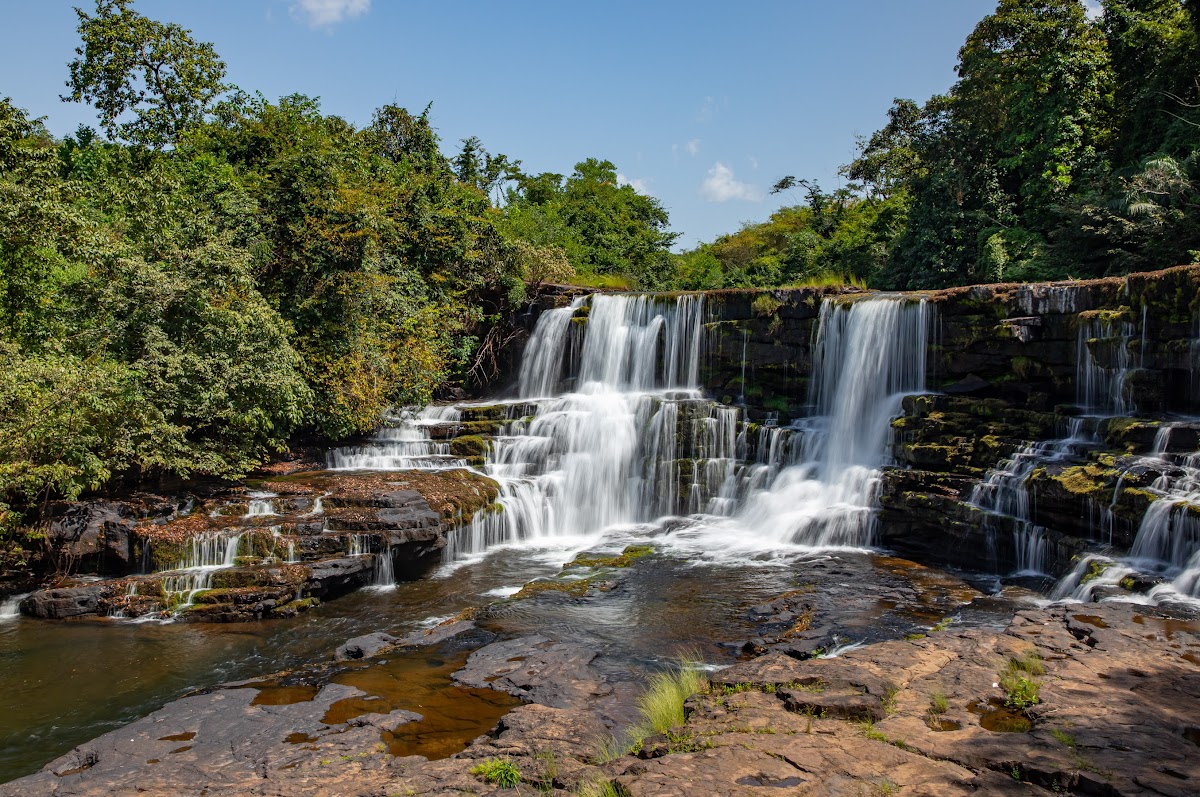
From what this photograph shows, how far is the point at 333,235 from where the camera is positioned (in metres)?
17.9

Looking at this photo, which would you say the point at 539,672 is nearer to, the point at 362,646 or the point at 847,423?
the point at 362,646

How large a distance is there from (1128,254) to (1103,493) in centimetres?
881

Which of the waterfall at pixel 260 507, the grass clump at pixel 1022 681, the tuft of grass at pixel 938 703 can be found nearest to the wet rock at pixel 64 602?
the waterfall at pixel 260 507

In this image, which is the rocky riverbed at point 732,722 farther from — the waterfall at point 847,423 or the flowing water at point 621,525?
the waterfall at point 847,423

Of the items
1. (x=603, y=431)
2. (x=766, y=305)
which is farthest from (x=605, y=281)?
(x=603, y=431)

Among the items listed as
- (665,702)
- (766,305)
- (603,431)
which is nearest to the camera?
(665,702)

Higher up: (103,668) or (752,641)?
(752,641)

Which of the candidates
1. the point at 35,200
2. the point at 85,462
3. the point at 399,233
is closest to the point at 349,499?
the point at 85,462

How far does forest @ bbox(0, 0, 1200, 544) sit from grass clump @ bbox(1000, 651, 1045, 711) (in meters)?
12.8

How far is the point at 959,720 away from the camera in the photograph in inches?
224

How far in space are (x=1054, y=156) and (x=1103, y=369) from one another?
10310 mm

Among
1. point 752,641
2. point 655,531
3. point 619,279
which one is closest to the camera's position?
point 752,641

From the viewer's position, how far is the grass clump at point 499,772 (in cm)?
541

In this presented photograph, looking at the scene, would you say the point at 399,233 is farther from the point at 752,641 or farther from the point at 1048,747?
the point at 1048,747
